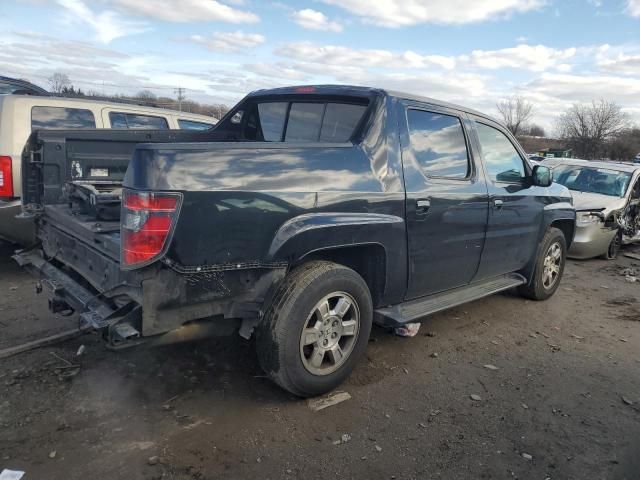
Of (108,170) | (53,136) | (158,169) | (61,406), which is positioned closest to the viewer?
(158,169)

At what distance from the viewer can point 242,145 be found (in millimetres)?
2949

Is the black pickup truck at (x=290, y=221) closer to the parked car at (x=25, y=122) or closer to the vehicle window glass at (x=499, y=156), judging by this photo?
the vehicle window glass at (x=499, y=156)

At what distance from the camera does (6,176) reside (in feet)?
→ 17.9

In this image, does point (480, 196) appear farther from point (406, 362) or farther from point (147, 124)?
point (147, 124)

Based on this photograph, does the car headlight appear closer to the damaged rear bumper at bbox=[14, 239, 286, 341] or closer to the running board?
the running board

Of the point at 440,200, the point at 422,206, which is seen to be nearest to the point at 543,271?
the point at 440,200

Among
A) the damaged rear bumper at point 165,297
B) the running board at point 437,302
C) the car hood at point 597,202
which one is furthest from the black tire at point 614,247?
the damaged rear bumper at point 165,297

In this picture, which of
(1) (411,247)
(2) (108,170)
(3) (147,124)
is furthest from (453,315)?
(3) (147,124)

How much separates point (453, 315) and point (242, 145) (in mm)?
3267

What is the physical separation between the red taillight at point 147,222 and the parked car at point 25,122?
2.24m

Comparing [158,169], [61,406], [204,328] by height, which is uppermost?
[158,169]

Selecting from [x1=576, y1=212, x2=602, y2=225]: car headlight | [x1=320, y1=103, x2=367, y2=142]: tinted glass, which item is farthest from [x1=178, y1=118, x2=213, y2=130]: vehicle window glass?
[x1=576, y1=212, x2=602, y2=225]: car headlight

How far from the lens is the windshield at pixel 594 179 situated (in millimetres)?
9086

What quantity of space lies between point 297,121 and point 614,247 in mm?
7029
